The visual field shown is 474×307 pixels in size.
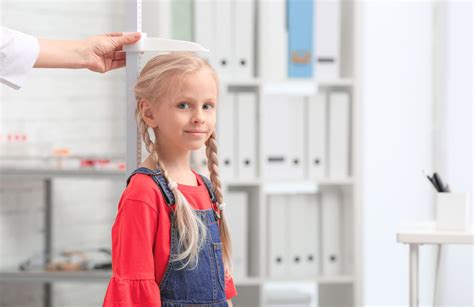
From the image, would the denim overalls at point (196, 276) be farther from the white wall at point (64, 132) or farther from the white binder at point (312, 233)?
the white wall at point (64, 132)

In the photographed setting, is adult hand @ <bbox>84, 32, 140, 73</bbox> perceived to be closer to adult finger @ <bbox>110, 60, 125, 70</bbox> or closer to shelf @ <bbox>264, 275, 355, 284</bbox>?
adult finger @ <bbox>110, 60, 125, 70</bbox>

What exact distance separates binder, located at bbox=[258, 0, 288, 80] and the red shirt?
178 centimetres

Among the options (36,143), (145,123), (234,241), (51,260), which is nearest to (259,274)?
(234,241)

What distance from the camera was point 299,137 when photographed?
3.19m

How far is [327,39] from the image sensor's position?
124 inches

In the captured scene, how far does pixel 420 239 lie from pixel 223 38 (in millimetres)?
1283

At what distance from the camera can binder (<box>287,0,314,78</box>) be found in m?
3.11

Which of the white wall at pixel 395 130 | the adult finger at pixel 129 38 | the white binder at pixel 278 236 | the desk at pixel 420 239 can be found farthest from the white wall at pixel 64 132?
the adult finger at pixel 129 38

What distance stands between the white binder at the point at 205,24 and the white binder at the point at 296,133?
0.38m

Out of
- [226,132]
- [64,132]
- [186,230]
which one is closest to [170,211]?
[186,230]

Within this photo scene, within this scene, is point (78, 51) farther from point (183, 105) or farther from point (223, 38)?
point (223, 38)

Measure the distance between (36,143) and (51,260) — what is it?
0.48m

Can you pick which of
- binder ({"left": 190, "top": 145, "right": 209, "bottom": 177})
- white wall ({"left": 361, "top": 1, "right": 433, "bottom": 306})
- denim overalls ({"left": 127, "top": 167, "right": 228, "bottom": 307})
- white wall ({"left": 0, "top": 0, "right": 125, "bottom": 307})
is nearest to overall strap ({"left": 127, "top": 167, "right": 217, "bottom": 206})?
denim overalls ({"left": 127, "top": 167, "right": 228, "bottom": 307})

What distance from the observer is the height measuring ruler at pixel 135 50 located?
1.49 metres
